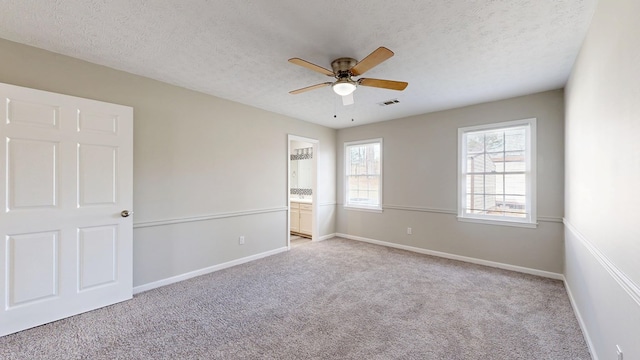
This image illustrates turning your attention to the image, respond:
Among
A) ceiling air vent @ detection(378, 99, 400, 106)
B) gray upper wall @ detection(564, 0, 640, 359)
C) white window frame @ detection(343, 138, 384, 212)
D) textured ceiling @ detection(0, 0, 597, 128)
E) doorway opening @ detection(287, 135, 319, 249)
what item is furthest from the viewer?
doorway opening @ detection(287, 135, 319, 249)

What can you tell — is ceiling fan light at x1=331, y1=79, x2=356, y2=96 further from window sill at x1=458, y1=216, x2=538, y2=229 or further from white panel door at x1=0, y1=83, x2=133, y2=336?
window sill at x1=458, y1=216, x2=538, y2=229

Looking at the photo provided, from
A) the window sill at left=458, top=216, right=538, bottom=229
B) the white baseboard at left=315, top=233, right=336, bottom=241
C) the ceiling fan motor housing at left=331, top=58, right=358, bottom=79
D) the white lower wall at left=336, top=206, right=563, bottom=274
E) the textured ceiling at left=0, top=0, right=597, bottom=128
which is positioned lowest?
the white baseboard at left=315, top=233, right=336, bottom=241

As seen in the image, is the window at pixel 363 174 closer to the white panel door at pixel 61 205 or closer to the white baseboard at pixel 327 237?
the white baseboard at pixel 327 237

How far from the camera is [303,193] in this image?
21.3ft

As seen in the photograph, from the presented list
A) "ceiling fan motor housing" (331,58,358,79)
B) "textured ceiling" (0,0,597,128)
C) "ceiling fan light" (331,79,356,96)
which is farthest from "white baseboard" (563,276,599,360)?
"ceiling fan motor housing" (331,58,358,79)

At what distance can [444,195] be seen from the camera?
449cm

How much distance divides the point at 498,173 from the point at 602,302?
2599 millimetres

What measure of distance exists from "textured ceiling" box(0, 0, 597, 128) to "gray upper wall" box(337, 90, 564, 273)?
2.10 ft

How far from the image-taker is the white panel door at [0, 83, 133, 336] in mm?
2227

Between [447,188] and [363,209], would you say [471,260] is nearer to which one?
[447,188]

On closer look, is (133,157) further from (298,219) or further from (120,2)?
(298,219)

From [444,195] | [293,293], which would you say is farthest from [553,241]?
[293,293]

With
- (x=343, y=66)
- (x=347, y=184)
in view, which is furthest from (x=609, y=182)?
(x=347, y=184)

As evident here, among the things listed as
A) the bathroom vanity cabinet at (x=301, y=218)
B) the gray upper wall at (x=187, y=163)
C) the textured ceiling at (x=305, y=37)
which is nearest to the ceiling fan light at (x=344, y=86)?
the textured ceiling at (x=305, y=37)
